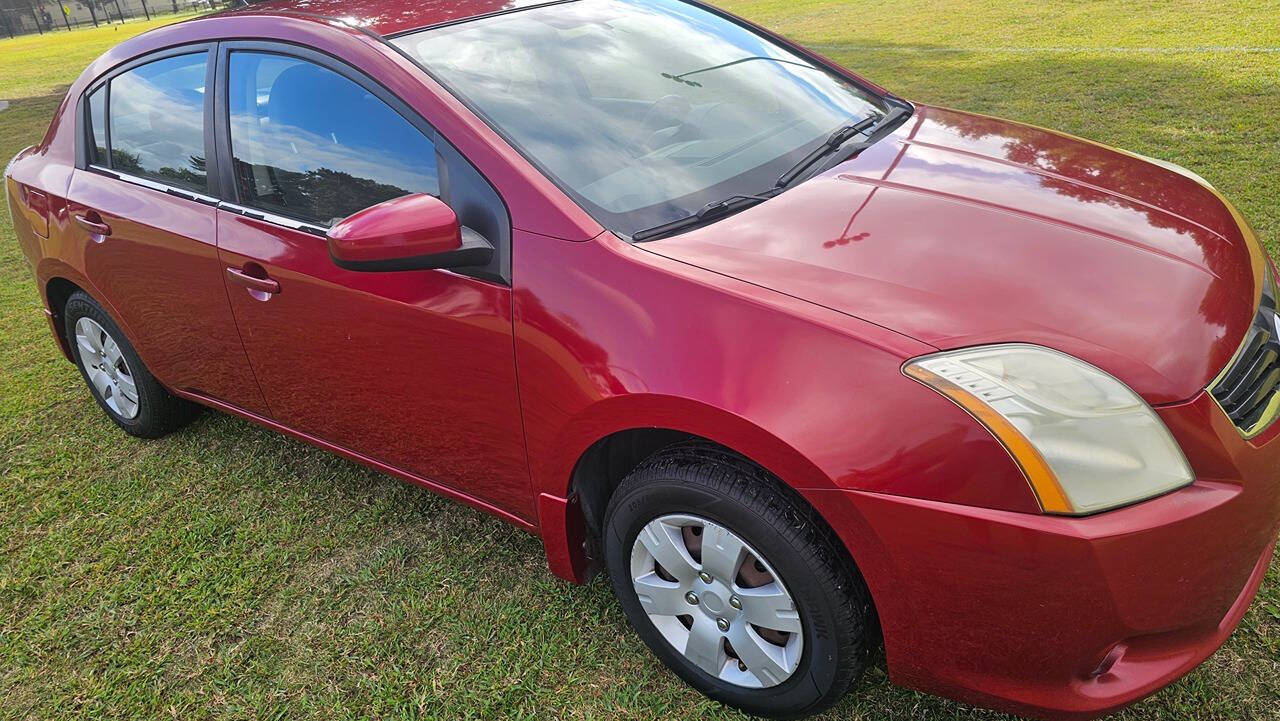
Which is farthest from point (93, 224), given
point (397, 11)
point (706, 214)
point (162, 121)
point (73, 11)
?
point (73, 11)

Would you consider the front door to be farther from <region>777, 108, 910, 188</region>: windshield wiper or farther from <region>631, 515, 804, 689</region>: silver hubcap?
<region>777, 108, 910, 188</region>: windshield wiper

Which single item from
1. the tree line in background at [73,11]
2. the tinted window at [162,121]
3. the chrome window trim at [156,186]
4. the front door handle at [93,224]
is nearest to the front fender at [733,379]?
the chrome window trim at [156,186]

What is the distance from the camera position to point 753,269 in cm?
187

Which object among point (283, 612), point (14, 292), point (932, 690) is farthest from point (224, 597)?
point (14, 292)

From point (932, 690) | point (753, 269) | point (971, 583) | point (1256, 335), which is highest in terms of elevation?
point (753, 269)

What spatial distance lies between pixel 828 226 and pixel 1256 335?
3.01 feet

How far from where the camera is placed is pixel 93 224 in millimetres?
3137

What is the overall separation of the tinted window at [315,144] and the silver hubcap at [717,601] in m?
1.06

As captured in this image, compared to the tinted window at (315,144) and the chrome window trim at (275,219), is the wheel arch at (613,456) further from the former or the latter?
the chrome window trim at (275,219)

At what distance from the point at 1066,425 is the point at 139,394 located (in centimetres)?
340

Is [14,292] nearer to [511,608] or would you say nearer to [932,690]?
[511,608]

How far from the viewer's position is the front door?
88.0 inches

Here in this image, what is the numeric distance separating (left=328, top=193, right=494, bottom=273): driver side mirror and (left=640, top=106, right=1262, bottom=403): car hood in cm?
46

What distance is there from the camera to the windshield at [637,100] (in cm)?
221
